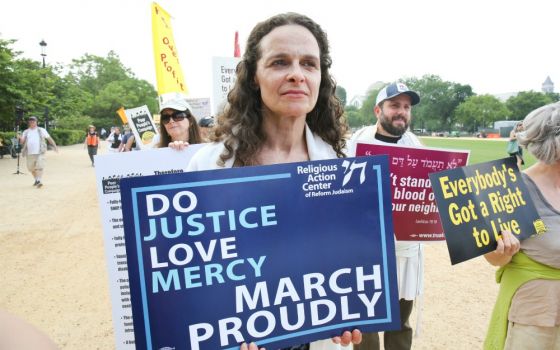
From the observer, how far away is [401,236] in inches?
105

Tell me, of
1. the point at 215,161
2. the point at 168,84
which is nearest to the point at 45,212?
the point at 168,84

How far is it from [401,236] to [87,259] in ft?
16.2

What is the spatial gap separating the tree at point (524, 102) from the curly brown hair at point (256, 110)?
8831 cm

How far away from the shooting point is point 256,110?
75.9 inches

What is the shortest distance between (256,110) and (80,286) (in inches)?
164

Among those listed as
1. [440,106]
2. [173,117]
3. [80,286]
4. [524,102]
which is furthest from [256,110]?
[440,106]

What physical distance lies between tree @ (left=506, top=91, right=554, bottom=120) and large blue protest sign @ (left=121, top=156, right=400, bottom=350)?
8871 centimetres

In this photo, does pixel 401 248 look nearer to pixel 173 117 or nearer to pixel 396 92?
pixel 396 92

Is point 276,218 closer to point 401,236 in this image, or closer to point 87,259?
point 401,236

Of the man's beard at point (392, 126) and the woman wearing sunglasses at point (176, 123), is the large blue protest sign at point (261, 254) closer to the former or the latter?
the man's beard at point (392, 126)

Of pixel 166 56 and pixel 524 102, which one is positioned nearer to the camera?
pixel 166 56

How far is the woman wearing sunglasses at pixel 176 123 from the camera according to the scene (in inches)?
143

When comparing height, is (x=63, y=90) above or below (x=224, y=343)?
above

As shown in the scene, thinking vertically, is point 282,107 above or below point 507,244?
above
